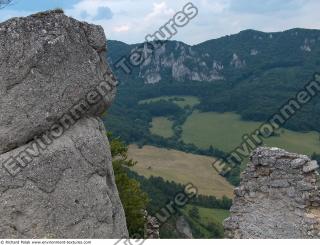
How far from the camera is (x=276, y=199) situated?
11.9m

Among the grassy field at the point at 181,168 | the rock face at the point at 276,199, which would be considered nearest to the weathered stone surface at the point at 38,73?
the rock face at the point at 276,199

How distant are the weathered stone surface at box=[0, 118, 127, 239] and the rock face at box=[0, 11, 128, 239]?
2 cm

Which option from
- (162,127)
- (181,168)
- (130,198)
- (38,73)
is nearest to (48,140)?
(38,73)

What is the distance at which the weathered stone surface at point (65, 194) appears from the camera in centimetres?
790

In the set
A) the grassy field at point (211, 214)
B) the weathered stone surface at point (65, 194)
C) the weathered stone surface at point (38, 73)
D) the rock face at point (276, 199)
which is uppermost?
the weathered stone surface at point (38, 73)

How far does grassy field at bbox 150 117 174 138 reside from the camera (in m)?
135

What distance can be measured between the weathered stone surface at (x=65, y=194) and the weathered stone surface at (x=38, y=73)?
41 centimetres

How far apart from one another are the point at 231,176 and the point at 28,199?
86.8 metres

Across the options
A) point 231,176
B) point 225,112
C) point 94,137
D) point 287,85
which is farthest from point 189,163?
point 94,137

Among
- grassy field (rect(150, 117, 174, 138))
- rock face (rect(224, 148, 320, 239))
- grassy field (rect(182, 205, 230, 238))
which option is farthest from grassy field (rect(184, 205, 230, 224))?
grassy field (rect(150, 117, 174, 138))

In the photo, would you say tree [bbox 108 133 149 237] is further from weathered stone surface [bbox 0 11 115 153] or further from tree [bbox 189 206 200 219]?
tree [bbox 189 206 200 219]

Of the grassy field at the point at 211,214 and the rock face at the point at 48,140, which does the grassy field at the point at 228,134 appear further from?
the rock face at the point at 48,140

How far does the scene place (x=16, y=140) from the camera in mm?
8242

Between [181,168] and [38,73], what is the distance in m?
93.4
